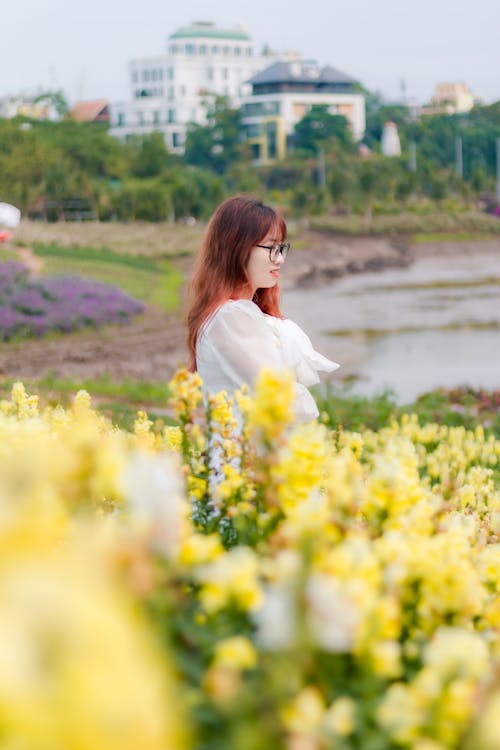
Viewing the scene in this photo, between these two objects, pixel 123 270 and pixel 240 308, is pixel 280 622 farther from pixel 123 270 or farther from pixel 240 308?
pixel 123 270

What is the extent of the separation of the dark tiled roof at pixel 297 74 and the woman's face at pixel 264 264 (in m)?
90.4

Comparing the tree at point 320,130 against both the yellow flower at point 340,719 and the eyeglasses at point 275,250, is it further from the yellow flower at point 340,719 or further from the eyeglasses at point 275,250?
the yellow flower at point 340,719

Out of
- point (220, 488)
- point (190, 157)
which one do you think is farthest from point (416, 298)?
point (190, 157)

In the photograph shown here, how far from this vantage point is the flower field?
952mm

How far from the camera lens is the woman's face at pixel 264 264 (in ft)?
13.8

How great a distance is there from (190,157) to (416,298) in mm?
50398

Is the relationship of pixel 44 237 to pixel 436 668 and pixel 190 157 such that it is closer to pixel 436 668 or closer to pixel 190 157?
pixel 436 668

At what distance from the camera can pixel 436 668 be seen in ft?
5.00

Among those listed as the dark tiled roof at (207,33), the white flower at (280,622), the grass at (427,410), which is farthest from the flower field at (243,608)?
the dark tiled roof at (207,33)

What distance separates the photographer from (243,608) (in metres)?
1.62

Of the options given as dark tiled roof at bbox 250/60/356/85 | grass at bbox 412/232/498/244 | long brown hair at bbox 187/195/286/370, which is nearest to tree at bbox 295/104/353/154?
dark tiled roof at bbox 250/60/356/85

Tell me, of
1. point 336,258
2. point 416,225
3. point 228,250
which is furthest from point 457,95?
point 228,250

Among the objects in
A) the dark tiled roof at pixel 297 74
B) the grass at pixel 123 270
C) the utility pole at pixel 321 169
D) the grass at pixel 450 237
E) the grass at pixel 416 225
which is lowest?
the grass at pixel 450 237

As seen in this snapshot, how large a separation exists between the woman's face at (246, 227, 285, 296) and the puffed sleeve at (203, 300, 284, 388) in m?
0.16
